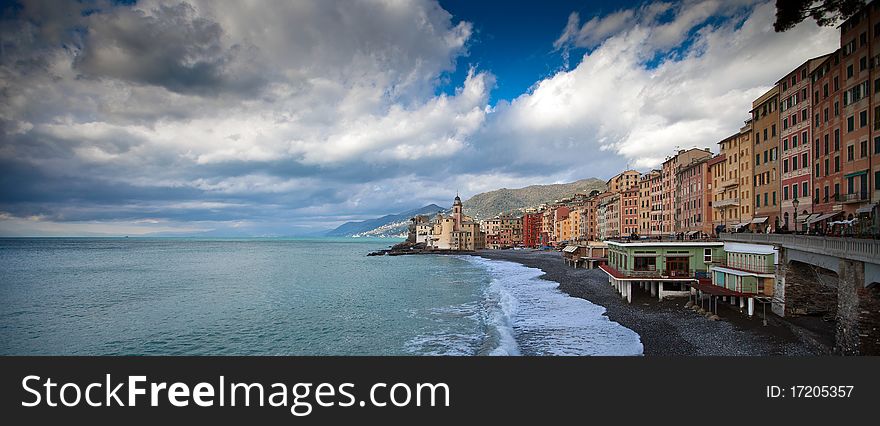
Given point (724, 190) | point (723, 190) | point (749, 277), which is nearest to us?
point (749, 277)

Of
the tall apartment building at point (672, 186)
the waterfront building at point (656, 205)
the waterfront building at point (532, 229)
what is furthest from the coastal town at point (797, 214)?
the waterfront building at point (532, 229)

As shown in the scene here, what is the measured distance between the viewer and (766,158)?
1421 inches

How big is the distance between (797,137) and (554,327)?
21.2 metres

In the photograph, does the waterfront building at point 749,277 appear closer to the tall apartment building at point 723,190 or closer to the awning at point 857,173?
the awning at point 857,173

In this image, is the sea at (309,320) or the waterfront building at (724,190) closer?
the sea at (309,320)

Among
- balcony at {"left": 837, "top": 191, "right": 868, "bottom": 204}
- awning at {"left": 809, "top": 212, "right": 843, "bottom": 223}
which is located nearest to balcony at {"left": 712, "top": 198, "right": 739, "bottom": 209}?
awning at {"left": 809, "top": 212, "right": 843, "bottom": 223}

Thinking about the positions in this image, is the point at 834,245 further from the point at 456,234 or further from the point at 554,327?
the point at 456,234

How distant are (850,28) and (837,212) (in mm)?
9418

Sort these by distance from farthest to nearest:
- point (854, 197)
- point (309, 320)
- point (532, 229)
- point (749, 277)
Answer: point (532, 229) < point (309, 320) < point (749, 277) < point (854, 197)

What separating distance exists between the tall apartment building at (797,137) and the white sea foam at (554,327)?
47.7 ft

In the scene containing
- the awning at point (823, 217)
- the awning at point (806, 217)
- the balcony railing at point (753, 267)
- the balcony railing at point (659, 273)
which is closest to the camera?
the balcony railing at point (753, 267)

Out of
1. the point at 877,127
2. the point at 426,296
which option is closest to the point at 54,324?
the point at 426,296

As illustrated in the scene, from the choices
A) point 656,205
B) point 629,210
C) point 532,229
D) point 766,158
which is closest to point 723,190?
point 766,158

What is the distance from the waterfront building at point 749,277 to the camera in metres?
24.8
